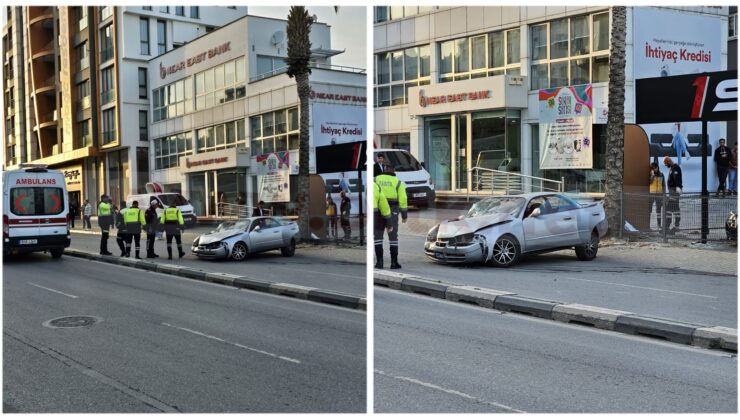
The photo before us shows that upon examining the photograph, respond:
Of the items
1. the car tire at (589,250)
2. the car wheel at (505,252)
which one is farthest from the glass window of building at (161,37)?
the car tire at (589,250)

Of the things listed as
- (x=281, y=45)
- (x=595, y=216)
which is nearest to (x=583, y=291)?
(x=595, y=216)

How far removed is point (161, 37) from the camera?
318 cm

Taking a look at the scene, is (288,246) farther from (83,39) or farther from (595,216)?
(595,216)

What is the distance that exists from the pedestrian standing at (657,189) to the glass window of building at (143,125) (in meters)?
3.87

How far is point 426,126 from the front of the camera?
4691 mm

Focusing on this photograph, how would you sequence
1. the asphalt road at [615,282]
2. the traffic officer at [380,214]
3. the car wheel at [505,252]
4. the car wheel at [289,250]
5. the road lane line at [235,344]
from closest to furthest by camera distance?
the road lane line at [235,344]
the car wheel at [289,250]
the traffic officer at [380,214]
the car wheel at [505,252]
the asphalt road at [615,282]

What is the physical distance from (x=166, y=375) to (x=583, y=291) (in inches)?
136

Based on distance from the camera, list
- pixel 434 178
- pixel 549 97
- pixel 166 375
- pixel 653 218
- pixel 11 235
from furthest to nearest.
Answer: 1. pixel 653 218
2. pixel 549 97
3. pixel 434 178
4. pixel 11 235
5. pixel 166 375

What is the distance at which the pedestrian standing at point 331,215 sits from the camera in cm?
336

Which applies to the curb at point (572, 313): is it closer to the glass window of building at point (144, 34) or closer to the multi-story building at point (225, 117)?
the multi-story building at point (225, 117)

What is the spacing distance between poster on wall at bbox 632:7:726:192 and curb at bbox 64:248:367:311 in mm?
3242

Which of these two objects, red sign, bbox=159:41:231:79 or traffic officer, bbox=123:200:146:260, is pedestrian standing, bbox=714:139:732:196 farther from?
traffic officer, bbox=123:200:146:260

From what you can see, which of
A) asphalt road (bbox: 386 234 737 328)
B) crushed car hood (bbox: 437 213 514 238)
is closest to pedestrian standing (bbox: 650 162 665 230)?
asphalt road (bbox: 386 234 737 328)

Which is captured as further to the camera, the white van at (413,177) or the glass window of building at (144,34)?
the white van at (413,177)
